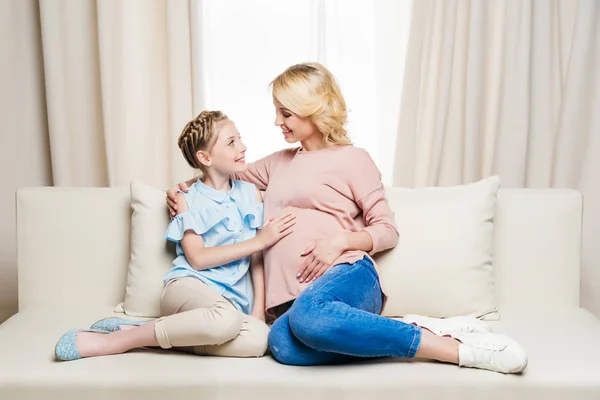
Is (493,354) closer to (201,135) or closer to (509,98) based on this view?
(201,135)

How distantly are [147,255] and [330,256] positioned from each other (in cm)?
50

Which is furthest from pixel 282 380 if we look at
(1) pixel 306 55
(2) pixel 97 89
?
(2) pixel 97 89

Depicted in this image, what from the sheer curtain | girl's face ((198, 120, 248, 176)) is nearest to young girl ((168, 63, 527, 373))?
girl's face ((198, 120, 248, 176))

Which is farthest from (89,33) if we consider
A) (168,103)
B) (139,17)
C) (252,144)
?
(252,144)

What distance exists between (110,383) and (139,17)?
1.71 m

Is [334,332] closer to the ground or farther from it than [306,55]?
closer to the ground

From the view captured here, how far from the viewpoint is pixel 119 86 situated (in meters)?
2.90

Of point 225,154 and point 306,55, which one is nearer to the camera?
point 225,154

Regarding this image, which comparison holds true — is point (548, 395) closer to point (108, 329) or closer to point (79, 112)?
point (108, 329)

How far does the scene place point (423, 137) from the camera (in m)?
2.91

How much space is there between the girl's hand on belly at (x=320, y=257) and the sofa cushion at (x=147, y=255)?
1.25 ft

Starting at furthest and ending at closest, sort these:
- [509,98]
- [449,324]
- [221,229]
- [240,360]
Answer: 1. [509,98]
2. [221,229]
3. [449,324]
4. [240,360]

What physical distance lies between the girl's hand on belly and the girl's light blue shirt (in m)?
0.17

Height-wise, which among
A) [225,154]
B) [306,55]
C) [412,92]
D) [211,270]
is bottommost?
[211,270]
